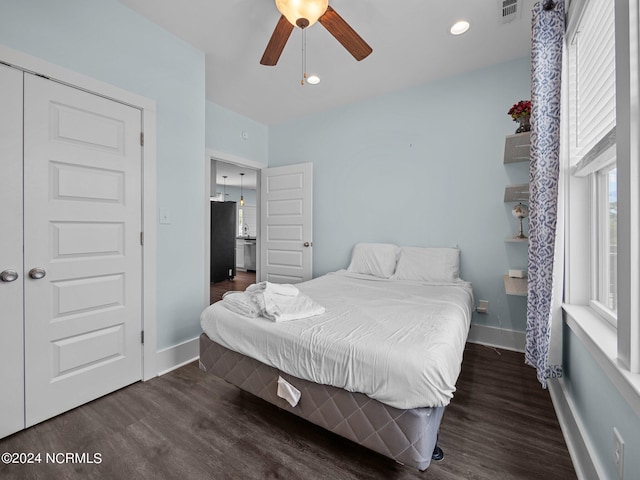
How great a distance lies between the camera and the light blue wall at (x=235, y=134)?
12.3ft

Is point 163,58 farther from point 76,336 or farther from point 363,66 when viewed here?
point 76,336

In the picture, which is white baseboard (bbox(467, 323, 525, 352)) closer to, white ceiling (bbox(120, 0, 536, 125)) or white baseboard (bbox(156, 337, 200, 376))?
white ceiling (bbox(120, 0, 536, 125))

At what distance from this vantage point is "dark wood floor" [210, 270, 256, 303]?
17.5ft

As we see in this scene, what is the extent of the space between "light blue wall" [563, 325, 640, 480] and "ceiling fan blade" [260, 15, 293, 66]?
2498mm

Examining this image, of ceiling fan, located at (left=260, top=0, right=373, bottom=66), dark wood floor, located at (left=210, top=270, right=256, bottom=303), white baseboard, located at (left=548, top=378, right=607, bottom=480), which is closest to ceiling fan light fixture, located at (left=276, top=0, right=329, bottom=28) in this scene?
ceiling fan, located at (left=260, top=0, right=373, bottom=66)

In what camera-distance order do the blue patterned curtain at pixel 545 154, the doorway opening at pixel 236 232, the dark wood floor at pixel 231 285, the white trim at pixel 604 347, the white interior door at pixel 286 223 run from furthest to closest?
the doorway opening at pixel 236 232 < the dark wood floor at pixel 231 285 < the white interior door at pixel 286 223 < the blue patterned curtain at pixel 545 154 < the white trim at pixel 604 347

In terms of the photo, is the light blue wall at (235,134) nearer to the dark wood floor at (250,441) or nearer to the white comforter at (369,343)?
the white comforter at (369,343)

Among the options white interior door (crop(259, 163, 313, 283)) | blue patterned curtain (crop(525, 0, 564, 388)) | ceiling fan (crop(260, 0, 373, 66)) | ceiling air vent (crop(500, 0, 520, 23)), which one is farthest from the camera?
white interior door (crop(259, 163, 313, 283))

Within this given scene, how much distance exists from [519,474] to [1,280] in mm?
2918

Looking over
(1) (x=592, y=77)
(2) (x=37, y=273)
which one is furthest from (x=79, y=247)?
(1) (x=592, y=77)

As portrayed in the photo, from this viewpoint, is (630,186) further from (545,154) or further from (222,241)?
(222,241)

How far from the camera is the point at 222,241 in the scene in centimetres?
645

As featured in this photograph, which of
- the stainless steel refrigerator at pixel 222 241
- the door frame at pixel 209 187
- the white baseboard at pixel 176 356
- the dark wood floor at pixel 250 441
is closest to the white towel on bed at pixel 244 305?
the dark wood floor at pixel 250 441

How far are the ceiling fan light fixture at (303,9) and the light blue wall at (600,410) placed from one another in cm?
233
